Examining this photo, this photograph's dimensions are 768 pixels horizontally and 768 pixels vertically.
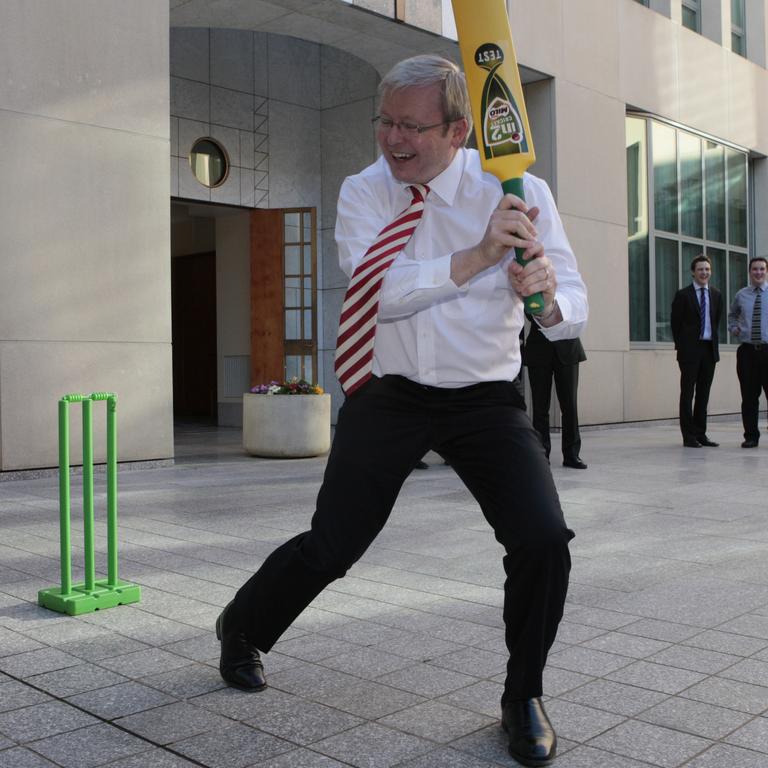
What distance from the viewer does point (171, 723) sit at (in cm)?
290

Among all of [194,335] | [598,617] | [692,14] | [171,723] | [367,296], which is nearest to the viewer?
[367,296]

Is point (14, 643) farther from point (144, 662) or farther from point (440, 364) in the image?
point (440, 364)

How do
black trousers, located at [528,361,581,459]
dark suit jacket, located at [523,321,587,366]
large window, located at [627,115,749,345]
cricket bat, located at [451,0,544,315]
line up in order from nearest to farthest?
cricket bat, located at [451,0,544,315], dark suit jacket, located at [523,321,587,366], black trousers, located at [528,361,581,459], large window, located at [627,115,749,345]

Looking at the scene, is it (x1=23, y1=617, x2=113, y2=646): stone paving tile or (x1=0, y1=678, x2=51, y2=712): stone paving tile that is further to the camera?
(x1=23, y1=617, x2=113, y2=646): stone paving tile

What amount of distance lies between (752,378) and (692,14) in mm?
8380

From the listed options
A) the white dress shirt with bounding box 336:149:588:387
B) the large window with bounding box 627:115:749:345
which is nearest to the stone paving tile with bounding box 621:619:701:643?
the white dress shirt with bounding box 336:149:588:387

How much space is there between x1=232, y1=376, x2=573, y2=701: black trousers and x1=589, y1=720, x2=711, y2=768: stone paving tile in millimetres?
274

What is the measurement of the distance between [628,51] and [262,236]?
21.1ft

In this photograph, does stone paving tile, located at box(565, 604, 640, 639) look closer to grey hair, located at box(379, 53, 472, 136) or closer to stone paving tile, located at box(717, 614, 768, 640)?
stone paving tile, located at box(717, 614, 768, 640)

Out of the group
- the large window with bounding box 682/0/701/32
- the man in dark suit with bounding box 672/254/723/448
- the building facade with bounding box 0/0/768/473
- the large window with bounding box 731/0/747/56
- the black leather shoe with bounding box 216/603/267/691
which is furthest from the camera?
the large window with bounding box 731/0/747/56

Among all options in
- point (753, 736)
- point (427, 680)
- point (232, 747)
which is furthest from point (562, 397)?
point (232, 747)

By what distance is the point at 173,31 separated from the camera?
46.3ft

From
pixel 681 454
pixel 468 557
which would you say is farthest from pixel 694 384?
pixel 468 557

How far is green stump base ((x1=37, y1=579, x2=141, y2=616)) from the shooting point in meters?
4.13
